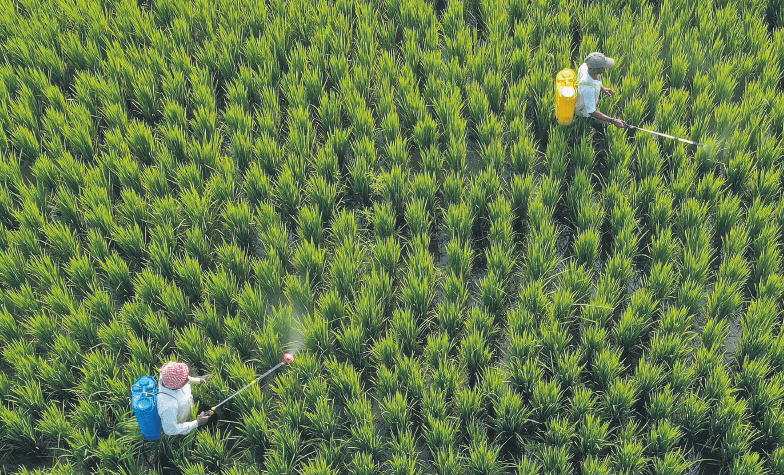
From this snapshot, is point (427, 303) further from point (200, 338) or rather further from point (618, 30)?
point (618, 30)

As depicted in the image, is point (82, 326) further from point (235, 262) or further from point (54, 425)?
point (235, 262)

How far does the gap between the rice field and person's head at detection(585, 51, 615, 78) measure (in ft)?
0.79

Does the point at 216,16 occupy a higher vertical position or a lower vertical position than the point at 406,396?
higher

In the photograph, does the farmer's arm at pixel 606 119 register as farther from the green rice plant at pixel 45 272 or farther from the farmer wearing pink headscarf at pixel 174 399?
the green rice plant at pixel 45 272

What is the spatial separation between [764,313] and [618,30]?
7.18 feet

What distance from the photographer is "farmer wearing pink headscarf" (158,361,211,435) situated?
10.3 feet

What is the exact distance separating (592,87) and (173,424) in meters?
3.04

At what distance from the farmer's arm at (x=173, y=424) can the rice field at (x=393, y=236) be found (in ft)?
0.28

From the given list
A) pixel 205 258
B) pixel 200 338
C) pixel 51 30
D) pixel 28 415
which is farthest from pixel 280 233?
pixel 51 30

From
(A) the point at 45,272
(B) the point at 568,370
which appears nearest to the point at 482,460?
(B) the point at 568,370

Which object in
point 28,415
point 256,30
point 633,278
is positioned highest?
point 256,30

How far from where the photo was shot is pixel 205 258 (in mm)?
3869

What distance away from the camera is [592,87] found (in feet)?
13.2

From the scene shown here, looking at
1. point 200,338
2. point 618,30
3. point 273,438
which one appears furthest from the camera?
point 618,30
